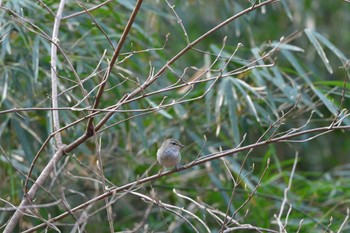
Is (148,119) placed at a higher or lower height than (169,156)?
lower

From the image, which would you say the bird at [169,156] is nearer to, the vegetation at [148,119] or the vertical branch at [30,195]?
the vegetation at [148,119]

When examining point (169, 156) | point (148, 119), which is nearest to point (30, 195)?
point (169, 156)

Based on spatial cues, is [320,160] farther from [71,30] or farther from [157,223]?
[71,30]

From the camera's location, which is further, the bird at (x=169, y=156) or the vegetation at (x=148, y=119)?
the vegetation at (x=148, y=119)

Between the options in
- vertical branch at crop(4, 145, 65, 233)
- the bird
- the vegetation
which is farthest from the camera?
the vegetation

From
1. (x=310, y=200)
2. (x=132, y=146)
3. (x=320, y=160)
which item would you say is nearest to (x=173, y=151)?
(x=132, y=146)

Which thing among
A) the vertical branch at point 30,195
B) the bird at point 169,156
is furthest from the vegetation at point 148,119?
the vertical branch at point 30,195

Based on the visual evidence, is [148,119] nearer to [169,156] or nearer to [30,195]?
[169,156]

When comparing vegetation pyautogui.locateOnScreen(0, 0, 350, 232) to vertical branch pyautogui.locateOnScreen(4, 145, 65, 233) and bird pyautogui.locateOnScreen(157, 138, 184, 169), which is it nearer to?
bird pyautogui.locateOnScreen(157, 138, 184, 169)

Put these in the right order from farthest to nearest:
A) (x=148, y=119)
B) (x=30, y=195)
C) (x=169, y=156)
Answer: (x=148, y=119)
(x=169, y=156)
(x=30, y=195)

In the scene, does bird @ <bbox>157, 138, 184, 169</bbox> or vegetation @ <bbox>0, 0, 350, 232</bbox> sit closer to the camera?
bird @ <bbox>157, 138, 184, 169</bbox>

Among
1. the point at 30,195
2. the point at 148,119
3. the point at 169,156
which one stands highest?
the point at 30,195

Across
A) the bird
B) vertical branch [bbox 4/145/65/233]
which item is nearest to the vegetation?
the bird

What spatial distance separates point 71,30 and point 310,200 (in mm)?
1934
